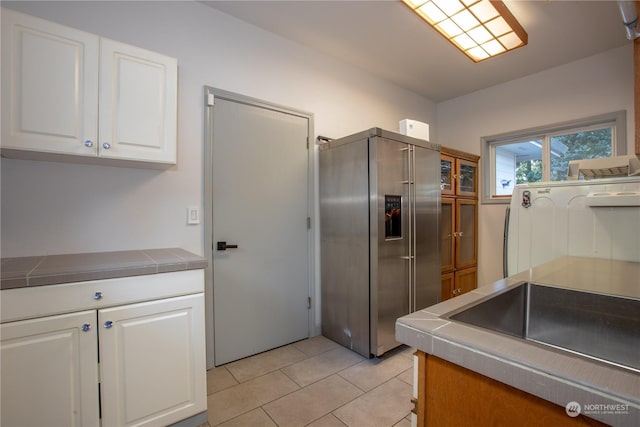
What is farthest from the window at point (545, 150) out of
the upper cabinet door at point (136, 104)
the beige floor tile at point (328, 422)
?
the upper cabinet door at point (136, 104)

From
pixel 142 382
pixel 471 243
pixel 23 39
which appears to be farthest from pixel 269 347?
pixel 471 243

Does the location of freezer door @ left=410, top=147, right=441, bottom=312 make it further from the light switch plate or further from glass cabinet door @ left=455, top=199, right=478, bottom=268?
the light switch plate

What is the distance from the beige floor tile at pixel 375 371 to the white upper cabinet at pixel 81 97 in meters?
1.94

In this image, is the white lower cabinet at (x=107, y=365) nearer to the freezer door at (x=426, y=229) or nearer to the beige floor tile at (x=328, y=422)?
the beige floor tile at (x=328, y=422)

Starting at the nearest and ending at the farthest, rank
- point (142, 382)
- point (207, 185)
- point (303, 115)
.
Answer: point (142, 382)
point (207, 185)
point (303, 115)

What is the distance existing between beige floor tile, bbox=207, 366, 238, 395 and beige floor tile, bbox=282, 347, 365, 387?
394 mm

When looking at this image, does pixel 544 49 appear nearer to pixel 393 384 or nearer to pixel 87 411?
pixel 393 384

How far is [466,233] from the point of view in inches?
144

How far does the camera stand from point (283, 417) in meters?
1.69

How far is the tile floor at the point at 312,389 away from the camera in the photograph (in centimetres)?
168

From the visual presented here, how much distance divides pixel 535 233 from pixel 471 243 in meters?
1.97

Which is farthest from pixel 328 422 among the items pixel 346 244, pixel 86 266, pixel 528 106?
pixel 528 106

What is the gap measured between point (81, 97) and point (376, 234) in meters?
2.02

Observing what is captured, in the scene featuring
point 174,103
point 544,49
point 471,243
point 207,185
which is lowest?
point 471,243
